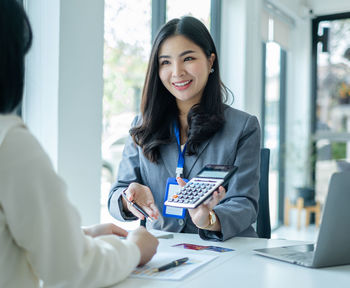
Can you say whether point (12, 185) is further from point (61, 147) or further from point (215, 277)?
point (61, 147)

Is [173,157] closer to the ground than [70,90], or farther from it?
closer to the ground

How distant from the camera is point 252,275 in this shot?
41.1 inches

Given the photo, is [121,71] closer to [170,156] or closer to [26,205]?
[170,156]

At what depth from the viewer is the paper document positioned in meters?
1.01

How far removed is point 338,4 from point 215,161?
4819 millimetres

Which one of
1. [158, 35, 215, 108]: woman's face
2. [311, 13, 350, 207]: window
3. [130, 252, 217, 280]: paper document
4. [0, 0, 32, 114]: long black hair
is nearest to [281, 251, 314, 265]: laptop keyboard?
[130, 252, 217, 280]: paper document

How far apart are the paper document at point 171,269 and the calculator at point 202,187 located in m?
0.14

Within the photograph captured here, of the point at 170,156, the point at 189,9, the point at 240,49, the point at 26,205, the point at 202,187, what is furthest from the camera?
the point at 240,49

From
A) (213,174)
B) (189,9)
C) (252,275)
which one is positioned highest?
(189,9)

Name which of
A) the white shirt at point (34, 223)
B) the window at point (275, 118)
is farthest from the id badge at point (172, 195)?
the window at point (275, 118)

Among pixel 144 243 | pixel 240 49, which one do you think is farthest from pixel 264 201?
pixel 240 49

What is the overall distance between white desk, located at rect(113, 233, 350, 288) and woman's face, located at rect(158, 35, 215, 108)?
2.91 feet

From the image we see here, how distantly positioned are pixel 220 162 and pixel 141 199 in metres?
0.36

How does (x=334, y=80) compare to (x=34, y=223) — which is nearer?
(x=34, y=223)
